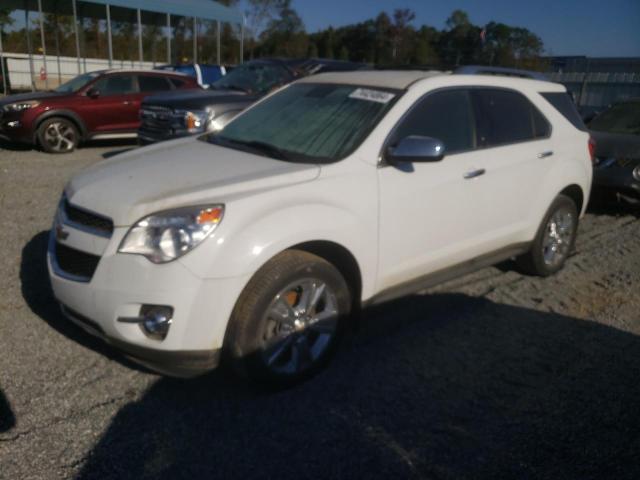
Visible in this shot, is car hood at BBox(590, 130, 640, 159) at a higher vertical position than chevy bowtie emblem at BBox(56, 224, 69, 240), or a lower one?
higher

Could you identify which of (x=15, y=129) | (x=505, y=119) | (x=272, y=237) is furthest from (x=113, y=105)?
(x=272, y=237)

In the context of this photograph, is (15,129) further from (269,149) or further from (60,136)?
(269,149)

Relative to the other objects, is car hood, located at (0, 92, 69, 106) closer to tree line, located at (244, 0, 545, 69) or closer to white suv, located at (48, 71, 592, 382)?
white suv, located at (48, 71, 592, 382)

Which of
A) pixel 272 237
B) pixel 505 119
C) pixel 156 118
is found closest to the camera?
pixel 272 237

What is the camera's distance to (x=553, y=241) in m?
5.19

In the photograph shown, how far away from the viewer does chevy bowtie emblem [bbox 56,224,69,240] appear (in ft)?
10.4

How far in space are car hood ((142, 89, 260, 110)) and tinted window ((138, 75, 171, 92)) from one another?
236 centimetres

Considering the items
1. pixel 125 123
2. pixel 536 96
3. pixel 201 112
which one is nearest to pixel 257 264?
pixel 536 96

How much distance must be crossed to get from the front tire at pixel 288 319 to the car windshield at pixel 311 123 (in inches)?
28.5

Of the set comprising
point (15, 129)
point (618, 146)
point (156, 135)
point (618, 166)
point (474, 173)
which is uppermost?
point (474, 173)

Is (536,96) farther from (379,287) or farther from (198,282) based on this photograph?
(198,282)

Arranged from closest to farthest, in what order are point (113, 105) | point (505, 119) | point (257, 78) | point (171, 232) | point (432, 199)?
point (171, 232), point (432, 199), point (505, 119), point (257, 78), point (113, 105)

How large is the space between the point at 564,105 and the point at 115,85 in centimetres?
904

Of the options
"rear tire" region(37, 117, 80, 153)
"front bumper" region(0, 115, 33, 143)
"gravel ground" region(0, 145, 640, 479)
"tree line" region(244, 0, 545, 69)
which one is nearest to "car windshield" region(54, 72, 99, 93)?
"rear tire" region(37, 117, 80, 153)
